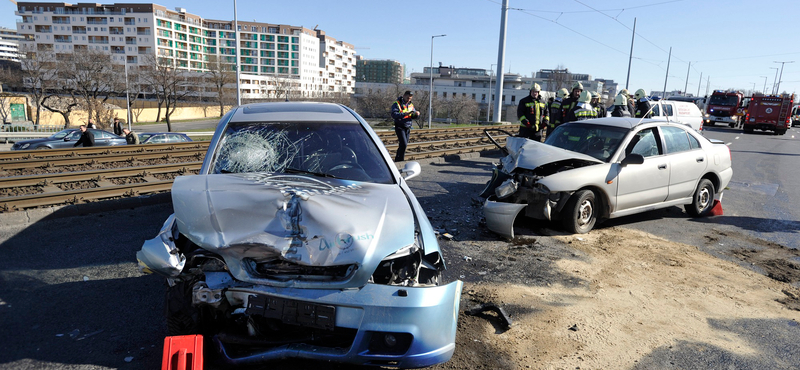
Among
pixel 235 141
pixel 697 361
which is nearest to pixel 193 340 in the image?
pixel 235 141

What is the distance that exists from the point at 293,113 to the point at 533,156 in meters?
3.50

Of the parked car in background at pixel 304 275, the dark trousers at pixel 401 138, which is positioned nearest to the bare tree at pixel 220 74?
the dark trousers at pixel 401 138

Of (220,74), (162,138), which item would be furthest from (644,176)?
(220,74)

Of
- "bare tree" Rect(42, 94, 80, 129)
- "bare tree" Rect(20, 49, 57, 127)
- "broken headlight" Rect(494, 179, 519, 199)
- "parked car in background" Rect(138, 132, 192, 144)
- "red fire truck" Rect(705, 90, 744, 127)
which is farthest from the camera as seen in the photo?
"bare tree" Rect(20, 49, 57, 127)

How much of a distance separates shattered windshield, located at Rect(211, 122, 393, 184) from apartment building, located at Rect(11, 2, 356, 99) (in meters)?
76.5

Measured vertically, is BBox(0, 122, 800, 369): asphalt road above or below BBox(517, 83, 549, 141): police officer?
below

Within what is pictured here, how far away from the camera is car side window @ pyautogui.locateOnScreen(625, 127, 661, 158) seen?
263 inches

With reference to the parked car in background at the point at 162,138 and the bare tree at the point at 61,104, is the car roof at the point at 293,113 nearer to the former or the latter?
the parked car in background at the point at 162,138

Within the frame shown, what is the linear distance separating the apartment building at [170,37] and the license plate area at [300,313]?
78.3m

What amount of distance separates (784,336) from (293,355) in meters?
3.88

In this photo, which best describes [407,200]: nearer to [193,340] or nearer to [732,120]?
[193,340]

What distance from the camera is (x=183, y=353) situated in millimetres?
2545

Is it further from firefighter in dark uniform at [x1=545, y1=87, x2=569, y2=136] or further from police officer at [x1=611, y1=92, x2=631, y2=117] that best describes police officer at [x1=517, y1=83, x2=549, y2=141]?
police officer at [x1=611, y1=92, x2=631, y2=117]

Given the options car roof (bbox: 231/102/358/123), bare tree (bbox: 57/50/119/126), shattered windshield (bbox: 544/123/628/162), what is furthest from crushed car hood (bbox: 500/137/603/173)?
bare tree (bbox: 57/50/119/126)
